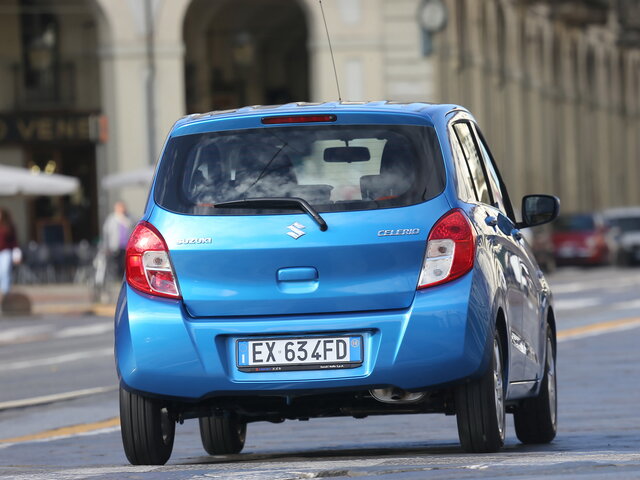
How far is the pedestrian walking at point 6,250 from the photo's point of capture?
30.2m

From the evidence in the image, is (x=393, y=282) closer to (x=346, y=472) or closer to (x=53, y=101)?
(x=346, y=472)

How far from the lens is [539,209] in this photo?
31.1 ft

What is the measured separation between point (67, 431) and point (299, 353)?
4224 millimetres

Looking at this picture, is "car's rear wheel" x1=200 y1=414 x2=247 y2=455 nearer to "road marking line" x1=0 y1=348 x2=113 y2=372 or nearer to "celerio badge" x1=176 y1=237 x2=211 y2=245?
"celerio badge" x1=176 y1=237 x2=211 y2=245

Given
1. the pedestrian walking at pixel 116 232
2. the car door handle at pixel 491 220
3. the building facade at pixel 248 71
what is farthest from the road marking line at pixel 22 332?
the car door handle at pixel 491 220

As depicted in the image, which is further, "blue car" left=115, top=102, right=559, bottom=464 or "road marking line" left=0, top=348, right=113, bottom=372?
"road marking line" left=0, top=348, right=113, bottom=372

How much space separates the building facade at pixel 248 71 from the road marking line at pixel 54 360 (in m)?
15.8

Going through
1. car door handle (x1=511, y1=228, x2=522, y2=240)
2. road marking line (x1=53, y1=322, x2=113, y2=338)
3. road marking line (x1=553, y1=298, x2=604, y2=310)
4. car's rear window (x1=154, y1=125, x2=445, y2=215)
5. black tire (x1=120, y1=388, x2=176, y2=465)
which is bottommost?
road marking line (x1=553, y1=298, x2=604, y2=310)

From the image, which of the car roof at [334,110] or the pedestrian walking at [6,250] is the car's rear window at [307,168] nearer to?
the car roof at [334,110]

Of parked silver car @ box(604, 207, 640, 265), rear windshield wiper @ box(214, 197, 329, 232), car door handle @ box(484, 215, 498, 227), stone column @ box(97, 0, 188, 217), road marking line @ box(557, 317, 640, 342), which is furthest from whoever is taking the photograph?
parked silver car @ box(604, 207, 640, 265)

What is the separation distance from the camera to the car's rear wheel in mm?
9266

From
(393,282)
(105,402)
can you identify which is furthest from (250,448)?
(105,402)


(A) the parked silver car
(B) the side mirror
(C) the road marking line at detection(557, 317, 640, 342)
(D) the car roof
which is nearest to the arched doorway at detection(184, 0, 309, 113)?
(A) the parked silver car

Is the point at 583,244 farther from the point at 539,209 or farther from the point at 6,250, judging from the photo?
the point at 539,209
